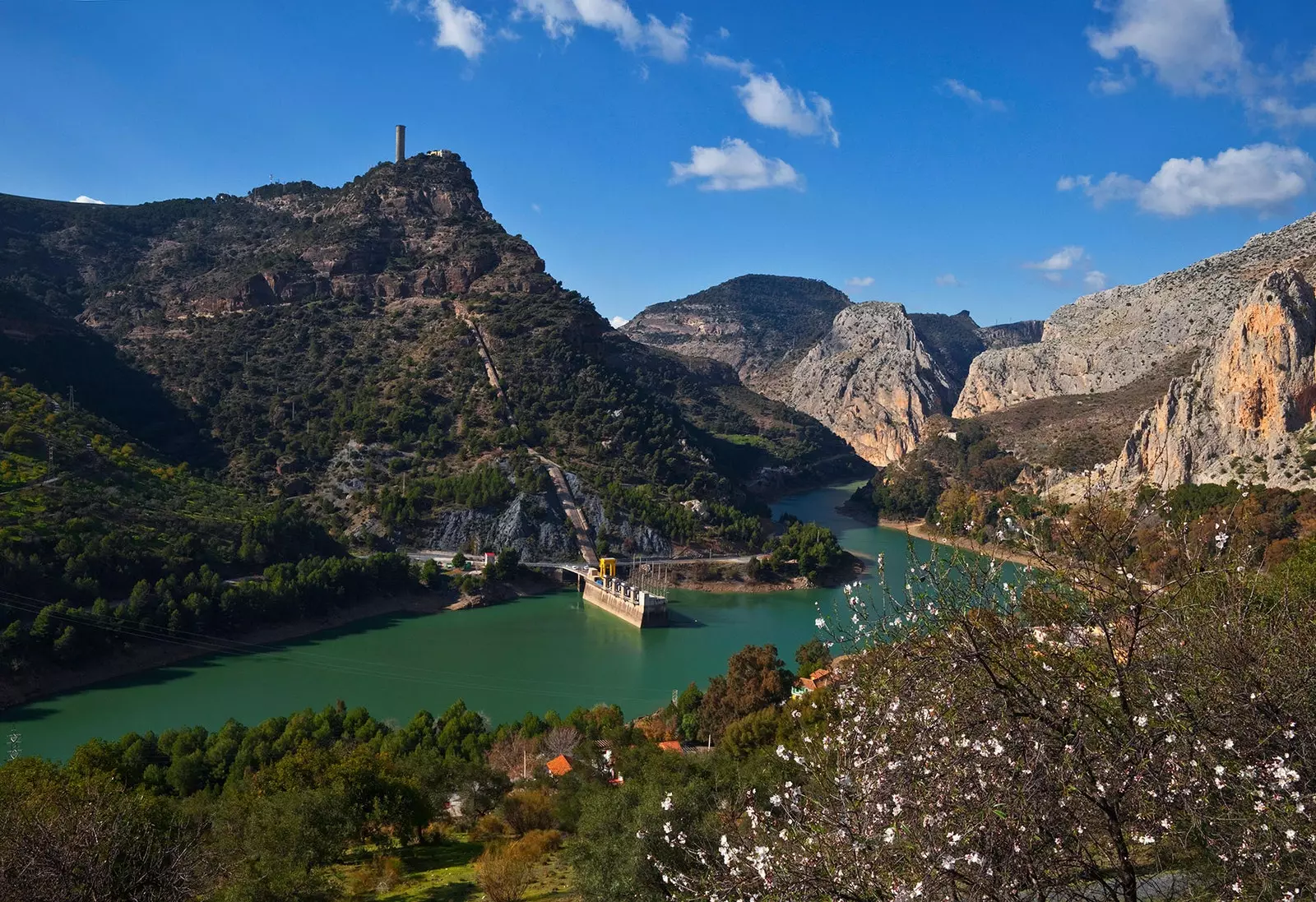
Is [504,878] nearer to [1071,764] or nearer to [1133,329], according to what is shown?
[1071,764]

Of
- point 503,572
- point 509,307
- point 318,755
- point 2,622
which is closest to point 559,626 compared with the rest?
point 503,572

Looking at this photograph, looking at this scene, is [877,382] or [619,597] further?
[877,382]

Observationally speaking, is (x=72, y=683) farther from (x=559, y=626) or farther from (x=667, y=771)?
(x=667, y=771)

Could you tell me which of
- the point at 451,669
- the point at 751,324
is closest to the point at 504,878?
the point at 451,669

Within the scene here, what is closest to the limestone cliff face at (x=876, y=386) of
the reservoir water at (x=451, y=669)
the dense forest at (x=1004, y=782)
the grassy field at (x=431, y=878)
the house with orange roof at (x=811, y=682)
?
the reservoir water at (x=451, y=669)

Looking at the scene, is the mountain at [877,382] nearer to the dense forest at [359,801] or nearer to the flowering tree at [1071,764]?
the dense forest at [359,801]
